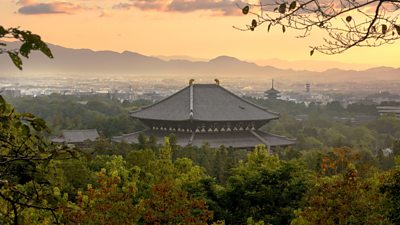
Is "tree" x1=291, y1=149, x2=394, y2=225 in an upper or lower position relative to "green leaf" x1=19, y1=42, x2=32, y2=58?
lower

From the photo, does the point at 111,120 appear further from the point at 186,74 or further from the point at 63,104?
the point at 186,74

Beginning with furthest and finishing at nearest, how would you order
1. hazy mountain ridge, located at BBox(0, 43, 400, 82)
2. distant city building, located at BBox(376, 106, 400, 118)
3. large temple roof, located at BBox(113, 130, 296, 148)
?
1. hazy mountain ridge, located at BBox(0, 43, 400, 82)
2. distant city building, located at BBox(376, 106, 400, 118)
3. large temple roof, located at BBox(113, 130, 296, 148)

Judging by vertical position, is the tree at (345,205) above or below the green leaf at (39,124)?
below

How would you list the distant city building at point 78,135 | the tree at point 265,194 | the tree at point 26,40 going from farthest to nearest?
the distant city building at point 78,135, the tree at point 265,194, the tree at point 26,40

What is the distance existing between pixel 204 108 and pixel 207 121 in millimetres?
1744

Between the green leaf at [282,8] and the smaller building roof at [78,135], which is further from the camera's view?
the smaller building roof at [78,135]

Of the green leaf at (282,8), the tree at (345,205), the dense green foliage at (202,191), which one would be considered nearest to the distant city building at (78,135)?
the dense green foliage at (202,191)

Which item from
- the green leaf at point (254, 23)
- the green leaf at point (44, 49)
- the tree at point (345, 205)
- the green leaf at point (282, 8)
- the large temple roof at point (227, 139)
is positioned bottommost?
the large temple roof at point (227, 139)

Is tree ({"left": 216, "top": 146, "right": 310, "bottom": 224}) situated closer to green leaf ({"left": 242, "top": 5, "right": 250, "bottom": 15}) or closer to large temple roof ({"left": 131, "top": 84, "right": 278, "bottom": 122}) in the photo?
green leaf ({"left": 242, "top": 5, "right": 250, "bottom": 15})

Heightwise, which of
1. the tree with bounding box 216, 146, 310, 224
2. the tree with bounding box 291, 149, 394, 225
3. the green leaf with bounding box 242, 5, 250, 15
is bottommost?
the tree with bounding box 216, 146, 310, 224

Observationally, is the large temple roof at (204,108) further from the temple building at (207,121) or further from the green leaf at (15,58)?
the green leaf at (15,58)

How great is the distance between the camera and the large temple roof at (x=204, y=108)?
30442 millimetres

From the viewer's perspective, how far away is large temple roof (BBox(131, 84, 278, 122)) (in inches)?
1199

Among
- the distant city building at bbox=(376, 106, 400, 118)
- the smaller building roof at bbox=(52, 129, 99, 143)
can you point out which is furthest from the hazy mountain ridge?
the smaller building roof at bbox=(52, 129, 99, 143)
